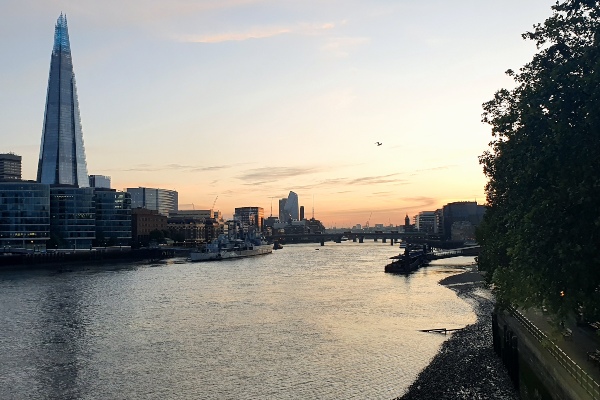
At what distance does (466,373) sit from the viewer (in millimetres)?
37375

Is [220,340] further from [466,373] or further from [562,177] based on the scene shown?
[562,177]

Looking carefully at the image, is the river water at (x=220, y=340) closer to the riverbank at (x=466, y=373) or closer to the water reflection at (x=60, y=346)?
the water reflection at (x=60, y=346)

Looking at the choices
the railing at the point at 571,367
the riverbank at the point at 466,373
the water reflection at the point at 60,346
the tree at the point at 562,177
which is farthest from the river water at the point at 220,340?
the tree at the point at 562,177

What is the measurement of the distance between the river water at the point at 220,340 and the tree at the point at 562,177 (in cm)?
1584

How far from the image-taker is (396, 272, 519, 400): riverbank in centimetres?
3303

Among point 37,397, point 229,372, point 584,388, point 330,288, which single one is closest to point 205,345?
point 229,372

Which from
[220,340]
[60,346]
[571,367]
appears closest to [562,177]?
[571,367]

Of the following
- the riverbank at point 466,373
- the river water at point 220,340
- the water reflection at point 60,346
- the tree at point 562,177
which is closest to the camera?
the tree at point 562,177

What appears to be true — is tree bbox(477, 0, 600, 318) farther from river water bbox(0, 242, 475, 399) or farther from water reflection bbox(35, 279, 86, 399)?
water reflection bbox(35, 279, 86, 399)

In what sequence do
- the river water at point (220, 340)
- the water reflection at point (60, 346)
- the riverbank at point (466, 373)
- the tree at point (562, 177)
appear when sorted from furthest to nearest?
the water reflection at point (60, 346) < the river water at point (220, 340) < the riverbank at point (466, 373) < the tree at point (562, 177)

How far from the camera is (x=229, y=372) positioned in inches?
1569

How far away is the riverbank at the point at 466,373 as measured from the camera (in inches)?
1300

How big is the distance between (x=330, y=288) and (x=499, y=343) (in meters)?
52.4

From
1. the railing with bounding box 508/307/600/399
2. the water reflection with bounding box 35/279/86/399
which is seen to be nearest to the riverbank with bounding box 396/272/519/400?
the railing with bounding box 508/307/600/399
